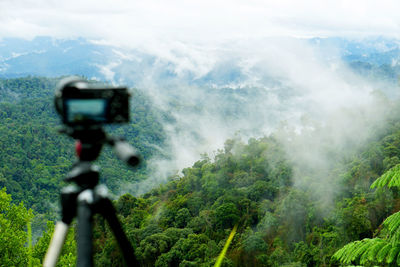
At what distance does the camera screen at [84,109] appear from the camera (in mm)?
1029

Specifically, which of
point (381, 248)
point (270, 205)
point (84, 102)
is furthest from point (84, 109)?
point (270, 205)

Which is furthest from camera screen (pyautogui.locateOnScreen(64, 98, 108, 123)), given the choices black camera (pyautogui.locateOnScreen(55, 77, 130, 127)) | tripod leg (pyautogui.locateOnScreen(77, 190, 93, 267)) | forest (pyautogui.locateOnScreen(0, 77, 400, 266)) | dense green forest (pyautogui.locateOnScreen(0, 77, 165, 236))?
dense green forest (pyautogui.locateOnScreen(0, 77, 165, 236))

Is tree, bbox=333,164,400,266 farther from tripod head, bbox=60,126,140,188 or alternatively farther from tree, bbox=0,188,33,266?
tree, bbox=0,188,33,266

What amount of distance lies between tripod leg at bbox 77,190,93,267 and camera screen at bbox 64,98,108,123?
0.83ft

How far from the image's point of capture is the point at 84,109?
1038mm

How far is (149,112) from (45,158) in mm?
49172

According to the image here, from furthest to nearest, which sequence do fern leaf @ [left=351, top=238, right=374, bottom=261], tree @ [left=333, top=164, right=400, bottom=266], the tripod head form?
fern leaf @ [left=351, top=238, right=374, bottom=261], tree @ [left=333, top=164, right=400, bottom=266], the tripod head

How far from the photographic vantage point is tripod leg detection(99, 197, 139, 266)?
113cm

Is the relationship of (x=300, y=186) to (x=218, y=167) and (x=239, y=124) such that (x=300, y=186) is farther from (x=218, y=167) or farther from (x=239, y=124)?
(x=239, y=124)

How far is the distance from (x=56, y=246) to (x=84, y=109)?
0.47 m

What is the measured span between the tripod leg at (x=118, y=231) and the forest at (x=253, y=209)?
2.65 metres

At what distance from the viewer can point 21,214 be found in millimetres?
10906

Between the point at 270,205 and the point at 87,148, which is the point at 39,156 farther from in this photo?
the point at 87,148

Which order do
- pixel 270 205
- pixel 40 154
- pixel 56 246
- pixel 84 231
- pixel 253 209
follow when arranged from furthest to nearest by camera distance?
1. pixel 40 154
2. pixel 270 205
3. pixel 253 209
4. pixel 56 246
5. pixel 84 231
